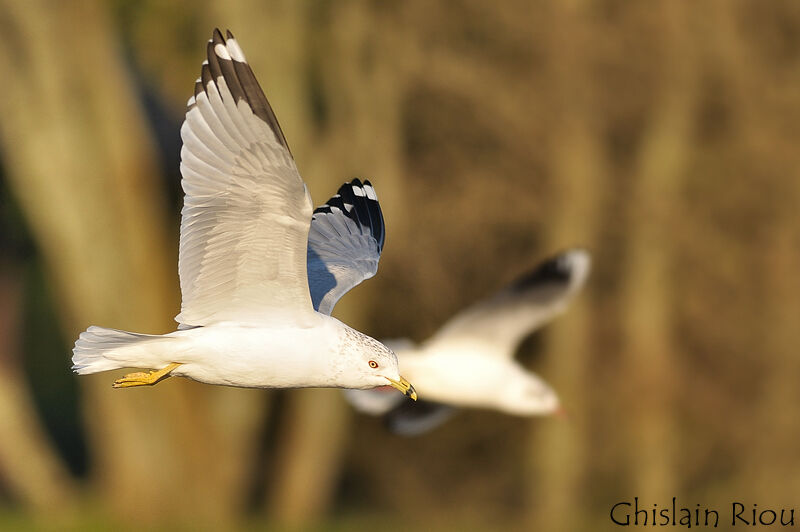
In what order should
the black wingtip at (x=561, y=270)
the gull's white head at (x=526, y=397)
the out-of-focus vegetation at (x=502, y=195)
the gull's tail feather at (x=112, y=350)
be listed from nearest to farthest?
the gull's tail feather at (x=112, y=350) < the black wingtip at (x=561, y=270) < the gull's white head at (x=526, y=397) < the out-of-focus vegetation at (x=502, y=195)

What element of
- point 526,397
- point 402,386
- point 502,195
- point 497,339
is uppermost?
point 502,195

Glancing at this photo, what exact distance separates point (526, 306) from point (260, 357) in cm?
291

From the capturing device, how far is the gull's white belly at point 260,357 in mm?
3959

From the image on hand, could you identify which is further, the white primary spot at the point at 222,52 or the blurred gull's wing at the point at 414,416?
the blurred gull's wing at the point at 414,416

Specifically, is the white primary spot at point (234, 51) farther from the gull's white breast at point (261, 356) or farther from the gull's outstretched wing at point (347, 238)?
the gull's outstretched wing at point (347, 238)

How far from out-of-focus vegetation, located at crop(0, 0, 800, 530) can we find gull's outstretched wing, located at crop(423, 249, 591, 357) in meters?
3.08

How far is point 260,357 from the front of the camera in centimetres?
398

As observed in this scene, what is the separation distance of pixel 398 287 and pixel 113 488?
128 inches

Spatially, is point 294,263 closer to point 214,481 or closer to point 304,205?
point 304,205

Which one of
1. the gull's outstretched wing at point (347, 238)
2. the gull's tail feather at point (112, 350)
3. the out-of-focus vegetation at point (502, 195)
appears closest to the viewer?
the gull's tail feather at point (112, 350)

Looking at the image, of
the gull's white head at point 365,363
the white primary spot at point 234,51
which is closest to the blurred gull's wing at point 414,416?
the gull's white head at point 365,363

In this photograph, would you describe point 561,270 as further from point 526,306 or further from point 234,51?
point 234,51

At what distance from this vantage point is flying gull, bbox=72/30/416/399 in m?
3.92

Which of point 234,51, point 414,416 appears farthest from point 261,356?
point 414,416
